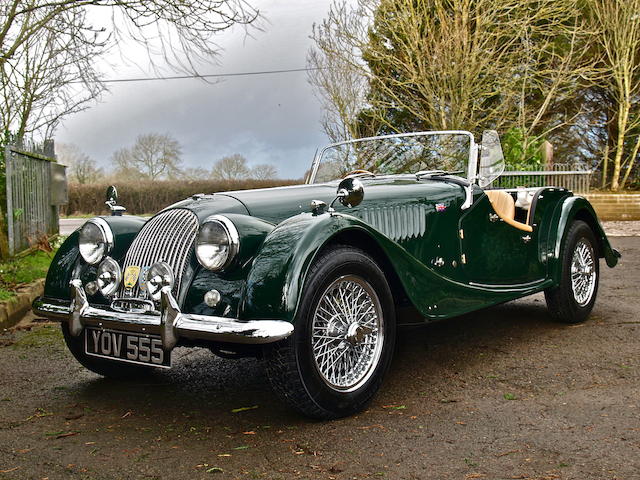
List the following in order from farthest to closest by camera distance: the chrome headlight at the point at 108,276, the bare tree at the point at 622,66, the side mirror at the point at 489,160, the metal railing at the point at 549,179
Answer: the bare tree at the point at 622,66, the metal railing at the point at 549,179, the side mirror at the point at 489,160, the chrome headlight at the point at 108,276

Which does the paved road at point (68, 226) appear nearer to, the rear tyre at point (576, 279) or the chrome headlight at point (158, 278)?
the rear tyre at point (576, 279)

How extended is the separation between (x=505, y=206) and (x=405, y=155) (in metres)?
0.84

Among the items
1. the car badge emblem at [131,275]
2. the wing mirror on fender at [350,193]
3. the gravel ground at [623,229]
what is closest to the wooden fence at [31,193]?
the car badge emblem at [131,275]

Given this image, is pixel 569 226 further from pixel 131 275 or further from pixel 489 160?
pixel 131 275

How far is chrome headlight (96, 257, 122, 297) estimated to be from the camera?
3.53 m

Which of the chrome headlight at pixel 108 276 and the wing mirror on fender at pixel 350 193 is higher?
the wing mirror on fender at pixel 350 193

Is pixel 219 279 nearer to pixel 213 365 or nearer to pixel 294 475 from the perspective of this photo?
pixel 294 475

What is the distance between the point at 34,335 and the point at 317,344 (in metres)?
3.28

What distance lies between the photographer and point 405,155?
503cm

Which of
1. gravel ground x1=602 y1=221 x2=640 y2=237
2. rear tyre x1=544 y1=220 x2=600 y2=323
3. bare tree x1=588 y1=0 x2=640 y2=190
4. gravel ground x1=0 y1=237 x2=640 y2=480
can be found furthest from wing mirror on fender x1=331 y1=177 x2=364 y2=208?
bare tree x1=588 y1=0 x2=640 y2=190

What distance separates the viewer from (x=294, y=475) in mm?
2566

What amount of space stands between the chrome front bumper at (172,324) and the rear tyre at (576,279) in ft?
9.96

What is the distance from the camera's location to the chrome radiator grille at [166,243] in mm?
3352

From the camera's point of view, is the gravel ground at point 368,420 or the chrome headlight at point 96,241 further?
the chrome headlight at point 96,241
